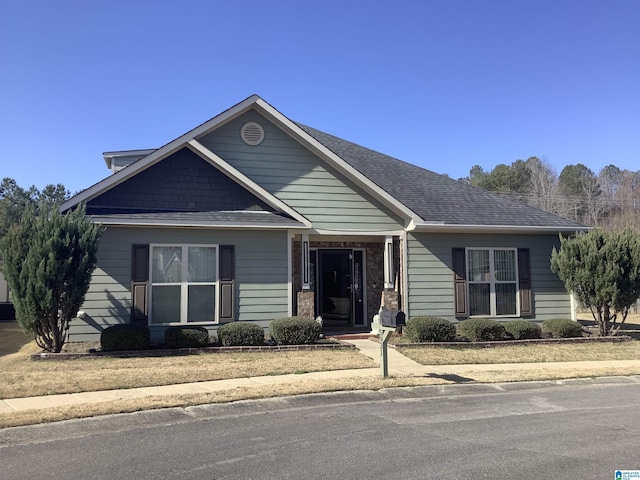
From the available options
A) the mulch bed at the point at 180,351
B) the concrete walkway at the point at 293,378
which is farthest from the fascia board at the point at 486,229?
the mulch bed at the point at 180,351

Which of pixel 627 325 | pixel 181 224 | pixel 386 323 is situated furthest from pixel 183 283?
pixel 627 325

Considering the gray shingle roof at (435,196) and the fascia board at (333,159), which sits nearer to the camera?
the fascia board at (333,159)

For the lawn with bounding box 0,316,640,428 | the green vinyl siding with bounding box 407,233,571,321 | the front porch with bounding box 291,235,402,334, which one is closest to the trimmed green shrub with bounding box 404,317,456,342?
the lawn with bounding box 0,316,640,428

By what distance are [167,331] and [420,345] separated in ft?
18.9

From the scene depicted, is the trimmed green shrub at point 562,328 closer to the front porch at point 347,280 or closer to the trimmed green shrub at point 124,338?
the front porch at point 347,280

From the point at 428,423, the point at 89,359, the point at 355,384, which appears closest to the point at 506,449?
the point at 428,423

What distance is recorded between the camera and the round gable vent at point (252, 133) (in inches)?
556

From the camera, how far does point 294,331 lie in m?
12.3

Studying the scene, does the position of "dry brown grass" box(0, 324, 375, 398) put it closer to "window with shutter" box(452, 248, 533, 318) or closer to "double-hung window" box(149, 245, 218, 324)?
"double-hung window" box(149, 245, 218, 324)

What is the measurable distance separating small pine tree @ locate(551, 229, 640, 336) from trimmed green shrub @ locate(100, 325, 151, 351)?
1061 centimetres

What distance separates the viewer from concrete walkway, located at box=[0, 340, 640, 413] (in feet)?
24.5

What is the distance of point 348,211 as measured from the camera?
14.6 meters

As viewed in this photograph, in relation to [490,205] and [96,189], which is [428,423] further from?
[490,205]

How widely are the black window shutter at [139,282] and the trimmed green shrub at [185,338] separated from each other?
949 millimetres
